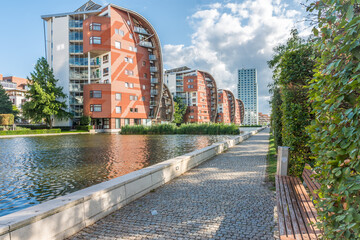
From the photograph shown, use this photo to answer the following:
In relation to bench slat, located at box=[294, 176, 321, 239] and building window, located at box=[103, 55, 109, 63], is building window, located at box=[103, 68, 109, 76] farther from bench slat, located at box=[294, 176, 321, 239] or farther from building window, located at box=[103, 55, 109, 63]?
bench slat, located at box=[294, 176, 321, 239]

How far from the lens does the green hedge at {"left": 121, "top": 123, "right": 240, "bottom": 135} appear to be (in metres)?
33.8

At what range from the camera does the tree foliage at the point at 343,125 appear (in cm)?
152

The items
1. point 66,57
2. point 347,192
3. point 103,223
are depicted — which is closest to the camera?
point 347,192

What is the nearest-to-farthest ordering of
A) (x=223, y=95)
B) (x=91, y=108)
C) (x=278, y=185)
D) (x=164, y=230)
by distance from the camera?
(x=164, y=230) → (x=278, y=185) → (x=91, y=108) → (x=223, y=95)

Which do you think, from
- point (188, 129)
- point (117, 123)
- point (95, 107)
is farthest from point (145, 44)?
point (188, 129)

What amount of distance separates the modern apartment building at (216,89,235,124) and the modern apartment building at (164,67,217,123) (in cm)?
1309

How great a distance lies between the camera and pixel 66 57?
53688 mm

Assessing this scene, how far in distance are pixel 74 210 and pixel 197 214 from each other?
2327 mm

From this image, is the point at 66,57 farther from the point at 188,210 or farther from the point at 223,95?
the point at 223,95

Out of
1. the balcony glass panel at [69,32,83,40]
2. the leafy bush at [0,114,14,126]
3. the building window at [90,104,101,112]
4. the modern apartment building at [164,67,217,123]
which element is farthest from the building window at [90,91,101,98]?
the modern apartment building at [164,67,217,123]

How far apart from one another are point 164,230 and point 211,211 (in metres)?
1.27

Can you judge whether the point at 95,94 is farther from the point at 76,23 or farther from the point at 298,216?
the point at 298,216

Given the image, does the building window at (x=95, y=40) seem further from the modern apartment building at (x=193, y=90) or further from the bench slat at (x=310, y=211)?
the bench slat at (x=310, y=211)

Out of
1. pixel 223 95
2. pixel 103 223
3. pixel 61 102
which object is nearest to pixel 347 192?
pixel 103 223
